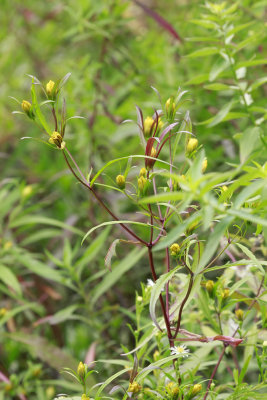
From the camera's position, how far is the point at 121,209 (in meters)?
1.32

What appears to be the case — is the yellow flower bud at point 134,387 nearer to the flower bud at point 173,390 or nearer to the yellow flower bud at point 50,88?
the flower bud at point 173,390

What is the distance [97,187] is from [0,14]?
3.44ft

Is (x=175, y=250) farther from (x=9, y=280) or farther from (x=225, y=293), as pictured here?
(x=9, y=280)

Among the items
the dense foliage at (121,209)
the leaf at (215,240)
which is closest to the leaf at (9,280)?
the dense foliage at (121,209)

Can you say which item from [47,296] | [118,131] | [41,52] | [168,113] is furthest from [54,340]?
[41,52]

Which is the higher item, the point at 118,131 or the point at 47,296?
the point at 118,131

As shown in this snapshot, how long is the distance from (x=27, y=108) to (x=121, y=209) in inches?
31.3

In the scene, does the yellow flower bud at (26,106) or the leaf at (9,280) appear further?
the leaf at (9,280)

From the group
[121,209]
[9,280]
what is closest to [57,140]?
[9,280]

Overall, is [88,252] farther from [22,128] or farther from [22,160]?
[22,128]

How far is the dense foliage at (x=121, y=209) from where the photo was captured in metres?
0.65

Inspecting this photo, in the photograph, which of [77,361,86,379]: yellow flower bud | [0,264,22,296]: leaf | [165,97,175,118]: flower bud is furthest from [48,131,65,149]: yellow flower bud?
[0,264,22,296]: leaf

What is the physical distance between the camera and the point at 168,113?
555mm

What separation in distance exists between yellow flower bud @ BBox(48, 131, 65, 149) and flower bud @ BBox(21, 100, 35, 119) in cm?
4
